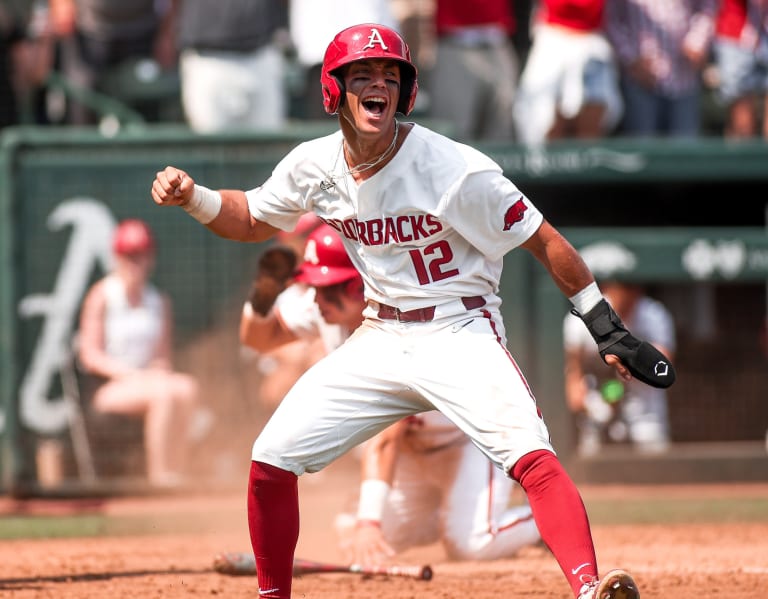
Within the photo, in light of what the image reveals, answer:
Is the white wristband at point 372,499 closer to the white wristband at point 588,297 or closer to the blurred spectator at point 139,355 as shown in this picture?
the white wristband at point 588,297

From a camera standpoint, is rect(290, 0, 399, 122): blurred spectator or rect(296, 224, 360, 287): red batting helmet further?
rect(290, 0, 399, 122): blurred spectator

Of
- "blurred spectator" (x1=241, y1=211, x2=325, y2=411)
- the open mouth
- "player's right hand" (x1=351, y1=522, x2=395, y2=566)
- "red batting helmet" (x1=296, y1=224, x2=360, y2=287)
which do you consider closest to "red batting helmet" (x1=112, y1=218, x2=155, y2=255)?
"blurred spectator" (x1=241, y1=211, x2=325, y2=411)

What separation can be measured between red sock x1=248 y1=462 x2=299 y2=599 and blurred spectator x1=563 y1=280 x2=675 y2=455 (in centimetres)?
397

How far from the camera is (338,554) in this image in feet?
19.6

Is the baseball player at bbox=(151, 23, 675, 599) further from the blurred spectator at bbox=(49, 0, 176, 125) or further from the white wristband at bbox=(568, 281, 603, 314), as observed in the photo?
the blurred spectator at bbox=(49, 0, 176, 125)

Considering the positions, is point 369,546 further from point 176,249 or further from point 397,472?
point 176,249

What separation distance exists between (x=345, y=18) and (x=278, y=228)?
12.9 ft

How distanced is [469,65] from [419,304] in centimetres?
451

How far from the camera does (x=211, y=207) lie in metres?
4.24

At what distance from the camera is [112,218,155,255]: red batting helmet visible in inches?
305

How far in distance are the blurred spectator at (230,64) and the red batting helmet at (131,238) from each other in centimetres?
72

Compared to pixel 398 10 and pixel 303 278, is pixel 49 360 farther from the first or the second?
pixel 398 10

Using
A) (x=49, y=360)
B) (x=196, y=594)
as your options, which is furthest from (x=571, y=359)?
(x=196, y=594)

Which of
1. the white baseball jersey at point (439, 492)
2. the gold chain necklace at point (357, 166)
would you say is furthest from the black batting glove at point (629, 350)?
the white baseball jersey at point (439, 492)
